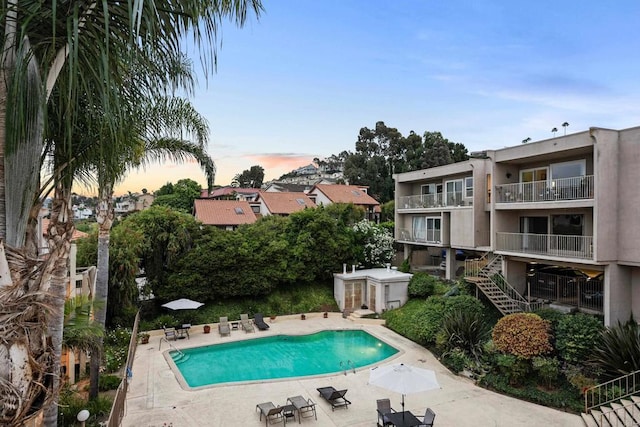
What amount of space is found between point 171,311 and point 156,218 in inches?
213

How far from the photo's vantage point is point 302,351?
18.5 m

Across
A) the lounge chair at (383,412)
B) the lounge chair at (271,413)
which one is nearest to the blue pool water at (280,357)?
the lounge chair at (271,413)

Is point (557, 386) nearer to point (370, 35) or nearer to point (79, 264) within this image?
point (370, 35)

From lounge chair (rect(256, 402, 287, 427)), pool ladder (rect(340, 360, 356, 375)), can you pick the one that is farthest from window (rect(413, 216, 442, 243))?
lounge chair (rect(256, 402, 287, 427))

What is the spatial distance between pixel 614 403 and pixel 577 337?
8.12 feet

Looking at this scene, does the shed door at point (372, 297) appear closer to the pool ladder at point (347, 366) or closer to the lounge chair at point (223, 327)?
the pool ladder at point (347, 366)

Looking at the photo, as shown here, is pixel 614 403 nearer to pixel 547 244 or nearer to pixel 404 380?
pixel 404 380

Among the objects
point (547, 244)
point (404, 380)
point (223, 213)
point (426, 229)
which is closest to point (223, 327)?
point (404, 380)

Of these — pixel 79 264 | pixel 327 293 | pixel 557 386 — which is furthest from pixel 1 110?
pixel 327 293

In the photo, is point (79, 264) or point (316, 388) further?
point (79, 264)

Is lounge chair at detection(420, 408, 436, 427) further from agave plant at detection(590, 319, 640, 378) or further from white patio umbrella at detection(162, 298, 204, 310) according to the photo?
white patio umbrella at detection(162, 298, 204, 310)

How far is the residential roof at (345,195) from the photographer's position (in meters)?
44.7

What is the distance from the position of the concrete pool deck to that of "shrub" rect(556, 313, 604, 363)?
8.37 ft

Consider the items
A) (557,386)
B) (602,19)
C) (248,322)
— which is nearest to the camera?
(557,386)
